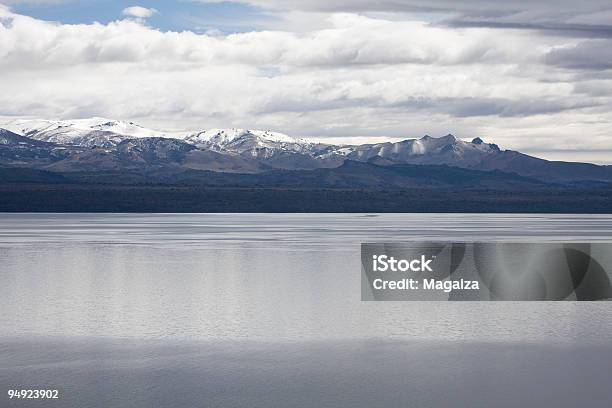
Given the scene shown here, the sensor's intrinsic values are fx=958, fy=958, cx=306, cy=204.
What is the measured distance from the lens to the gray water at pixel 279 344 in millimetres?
24906

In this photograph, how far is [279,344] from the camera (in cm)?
3256

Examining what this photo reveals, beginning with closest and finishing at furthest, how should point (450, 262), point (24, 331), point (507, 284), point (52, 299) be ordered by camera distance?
point (24, 331), point (52, 299), point (507, 284), point (450, 262)

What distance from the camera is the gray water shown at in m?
24.9

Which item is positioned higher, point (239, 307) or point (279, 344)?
point (279, 344)

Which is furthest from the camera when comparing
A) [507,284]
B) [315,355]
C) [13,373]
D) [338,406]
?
[507,284]

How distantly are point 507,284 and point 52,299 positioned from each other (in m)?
26.6

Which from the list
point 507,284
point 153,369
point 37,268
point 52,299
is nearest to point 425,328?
point 153,369

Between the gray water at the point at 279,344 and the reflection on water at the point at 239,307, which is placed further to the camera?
the reflection on water at the point at 239,307

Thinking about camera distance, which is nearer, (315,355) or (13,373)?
(13,373)

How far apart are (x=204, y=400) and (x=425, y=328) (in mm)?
14181

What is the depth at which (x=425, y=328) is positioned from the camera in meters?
36.2

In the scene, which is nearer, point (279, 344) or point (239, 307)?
point (279, 344)

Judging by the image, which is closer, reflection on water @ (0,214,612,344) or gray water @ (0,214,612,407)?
gray water @ (0,214,612,407)

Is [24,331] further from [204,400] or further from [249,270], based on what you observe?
[249,270]
